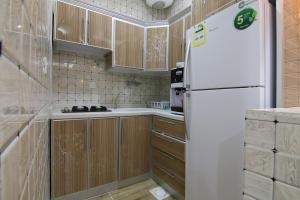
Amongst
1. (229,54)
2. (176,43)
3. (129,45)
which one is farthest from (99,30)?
(229,54)

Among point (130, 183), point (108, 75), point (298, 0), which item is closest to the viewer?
point (298, 0)

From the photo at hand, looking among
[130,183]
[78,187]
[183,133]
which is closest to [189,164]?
[183,133]

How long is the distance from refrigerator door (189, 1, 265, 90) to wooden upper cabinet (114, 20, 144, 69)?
1.09 m

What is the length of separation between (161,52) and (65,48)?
130 cm

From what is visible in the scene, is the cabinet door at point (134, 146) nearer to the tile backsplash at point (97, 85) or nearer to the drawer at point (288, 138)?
the tile backsplash at point (97, 85)

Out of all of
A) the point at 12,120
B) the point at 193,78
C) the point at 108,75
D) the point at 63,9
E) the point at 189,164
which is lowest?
the point at 189,164

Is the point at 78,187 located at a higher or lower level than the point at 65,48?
lower

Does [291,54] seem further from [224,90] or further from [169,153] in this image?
[169,153]

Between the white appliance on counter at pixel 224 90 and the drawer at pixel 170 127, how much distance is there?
0.59ft

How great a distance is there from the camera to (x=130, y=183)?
2.13 m

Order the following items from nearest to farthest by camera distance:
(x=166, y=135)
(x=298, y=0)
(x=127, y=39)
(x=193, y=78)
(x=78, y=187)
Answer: (x=298, y=0) → (x=193, y=78) → (x=78, y=187) → (x=166, y=135) → (x=127, y=39)

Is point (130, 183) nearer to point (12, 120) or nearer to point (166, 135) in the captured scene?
point (166, 135)

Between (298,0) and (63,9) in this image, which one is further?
(63,9)

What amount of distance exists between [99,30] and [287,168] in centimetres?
220
